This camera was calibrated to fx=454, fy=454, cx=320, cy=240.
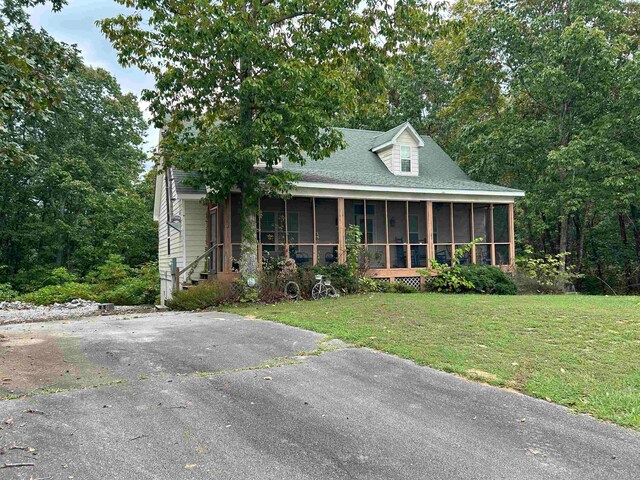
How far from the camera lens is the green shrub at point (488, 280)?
14.4 m

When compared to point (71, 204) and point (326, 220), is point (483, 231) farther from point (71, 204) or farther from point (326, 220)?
point (71, 204)

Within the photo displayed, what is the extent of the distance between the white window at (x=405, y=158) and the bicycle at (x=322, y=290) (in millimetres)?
7445

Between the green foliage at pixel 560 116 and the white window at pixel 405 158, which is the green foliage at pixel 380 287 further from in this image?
the white window at pixel 405 158

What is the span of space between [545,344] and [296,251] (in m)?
9.59

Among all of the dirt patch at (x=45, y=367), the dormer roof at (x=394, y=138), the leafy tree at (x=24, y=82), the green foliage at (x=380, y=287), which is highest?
the dormer roof at (x=394, y=138)

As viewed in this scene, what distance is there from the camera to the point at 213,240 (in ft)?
46.8

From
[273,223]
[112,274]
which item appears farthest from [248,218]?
[112,274]

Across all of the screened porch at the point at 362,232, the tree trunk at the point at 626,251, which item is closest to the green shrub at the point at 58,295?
the screened porch at the point at 362,232

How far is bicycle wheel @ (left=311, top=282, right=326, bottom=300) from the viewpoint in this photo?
1245cm

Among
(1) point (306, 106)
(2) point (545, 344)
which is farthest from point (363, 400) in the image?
(1) point (306, 106)

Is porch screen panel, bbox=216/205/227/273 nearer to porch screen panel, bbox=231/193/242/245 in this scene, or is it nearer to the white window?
porch screen panel, bbox=231/193/242/245

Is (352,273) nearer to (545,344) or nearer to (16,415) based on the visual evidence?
(545,344)

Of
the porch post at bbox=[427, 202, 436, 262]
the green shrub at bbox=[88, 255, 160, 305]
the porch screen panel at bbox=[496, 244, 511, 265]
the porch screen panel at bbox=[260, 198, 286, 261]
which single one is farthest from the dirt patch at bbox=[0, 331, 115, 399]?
the porch screen panel at bbox=[496, 244, 511, 265]

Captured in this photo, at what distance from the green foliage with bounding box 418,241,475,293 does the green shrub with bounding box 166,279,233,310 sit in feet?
21.9
